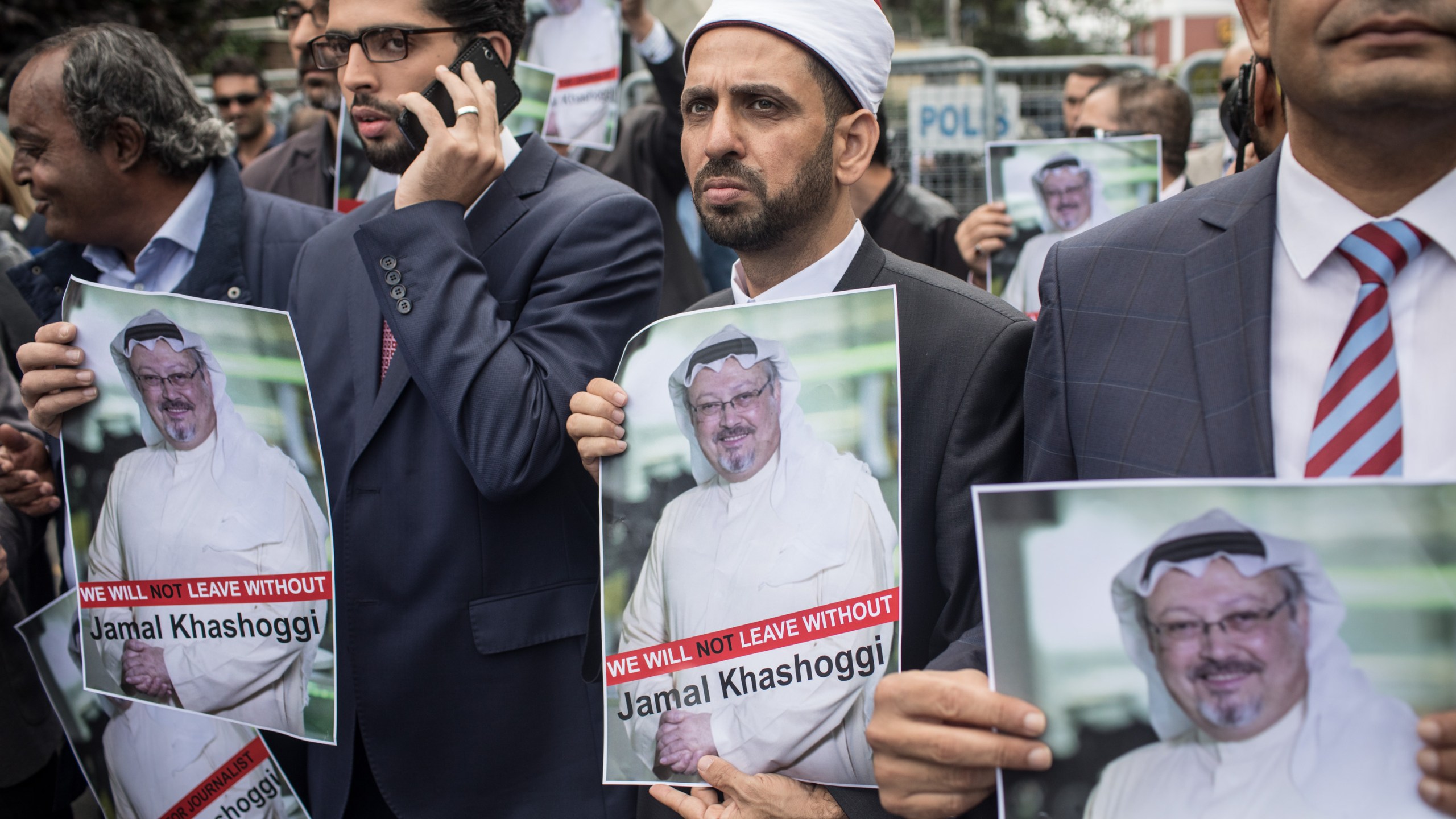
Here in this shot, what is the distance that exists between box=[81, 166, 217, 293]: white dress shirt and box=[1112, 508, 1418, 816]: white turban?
2.40 m

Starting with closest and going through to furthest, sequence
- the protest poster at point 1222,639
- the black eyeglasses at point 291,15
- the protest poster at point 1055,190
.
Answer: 1. the protest poster at point 1222,639
2. the protest poster at point 1055,190
3. the black eyeglasses at point 291,15

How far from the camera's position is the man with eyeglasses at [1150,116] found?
4285 mm

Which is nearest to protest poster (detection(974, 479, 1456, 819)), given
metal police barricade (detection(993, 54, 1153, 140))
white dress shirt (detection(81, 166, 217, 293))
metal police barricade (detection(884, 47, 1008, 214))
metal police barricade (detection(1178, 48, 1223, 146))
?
white dress shirt (detection(81, 166, 217, 293))

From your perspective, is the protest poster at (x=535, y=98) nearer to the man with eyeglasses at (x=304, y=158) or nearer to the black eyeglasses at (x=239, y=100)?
the man with eyeglasses at (x=304, y=158)

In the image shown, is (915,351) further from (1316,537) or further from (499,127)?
(499,127)

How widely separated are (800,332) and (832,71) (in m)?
0.56

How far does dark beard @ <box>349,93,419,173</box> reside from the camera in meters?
2.27

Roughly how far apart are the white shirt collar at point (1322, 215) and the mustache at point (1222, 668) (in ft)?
1.59

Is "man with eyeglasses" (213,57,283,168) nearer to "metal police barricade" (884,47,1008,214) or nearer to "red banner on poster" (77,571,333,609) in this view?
"metal police barricade" (884,47,1008,214)

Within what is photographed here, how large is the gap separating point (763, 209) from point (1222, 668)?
3.24 ft

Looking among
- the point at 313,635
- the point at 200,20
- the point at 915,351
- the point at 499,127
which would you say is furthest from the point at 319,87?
the point at 200,20

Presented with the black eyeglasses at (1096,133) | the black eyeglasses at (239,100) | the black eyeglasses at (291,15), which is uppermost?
the black eyeglasses at (239,100)

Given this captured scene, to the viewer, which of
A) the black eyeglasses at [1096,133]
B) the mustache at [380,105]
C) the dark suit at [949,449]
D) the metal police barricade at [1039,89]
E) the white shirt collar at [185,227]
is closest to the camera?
the dark suit at [949,449]

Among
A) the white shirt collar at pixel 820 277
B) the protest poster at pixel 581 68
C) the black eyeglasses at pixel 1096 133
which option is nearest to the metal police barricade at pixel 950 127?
the black eyeglasses at pixel 1096 133
